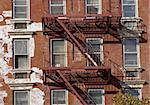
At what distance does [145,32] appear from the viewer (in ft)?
83.6

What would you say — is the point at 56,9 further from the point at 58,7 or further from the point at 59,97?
the point at 59,97

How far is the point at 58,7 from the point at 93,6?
6.64 ft

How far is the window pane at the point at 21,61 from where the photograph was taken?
25359 mm

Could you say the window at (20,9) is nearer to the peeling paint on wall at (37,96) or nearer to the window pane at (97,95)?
the peeling paint on wall at (37,96)

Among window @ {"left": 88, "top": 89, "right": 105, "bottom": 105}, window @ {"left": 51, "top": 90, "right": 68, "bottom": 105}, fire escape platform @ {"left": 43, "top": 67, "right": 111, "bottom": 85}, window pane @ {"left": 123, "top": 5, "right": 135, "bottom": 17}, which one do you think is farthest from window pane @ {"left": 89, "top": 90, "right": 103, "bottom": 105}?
window pane @ {"left": 123, "top": 5, "right": 135, "bottom": 17}

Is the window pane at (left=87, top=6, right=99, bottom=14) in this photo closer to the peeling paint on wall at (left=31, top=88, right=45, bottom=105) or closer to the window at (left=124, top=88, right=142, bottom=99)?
the window at (left=124, top=88, right=142, bottom=99)

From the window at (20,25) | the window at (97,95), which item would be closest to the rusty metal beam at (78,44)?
the window at (97,95)

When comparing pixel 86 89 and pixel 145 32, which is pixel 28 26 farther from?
pixel 145 32

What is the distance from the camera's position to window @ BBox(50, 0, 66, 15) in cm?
2570

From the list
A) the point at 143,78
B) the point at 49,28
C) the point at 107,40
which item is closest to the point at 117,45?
the point at 107,40

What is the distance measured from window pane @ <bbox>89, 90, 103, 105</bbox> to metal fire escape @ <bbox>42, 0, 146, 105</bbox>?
0.87 ft

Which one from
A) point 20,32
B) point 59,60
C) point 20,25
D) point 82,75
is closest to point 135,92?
point 82,75

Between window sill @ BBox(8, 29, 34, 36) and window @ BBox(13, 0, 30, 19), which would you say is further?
window @ BBox(13, 0, 30, 19)

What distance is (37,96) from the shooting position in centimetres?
2498
